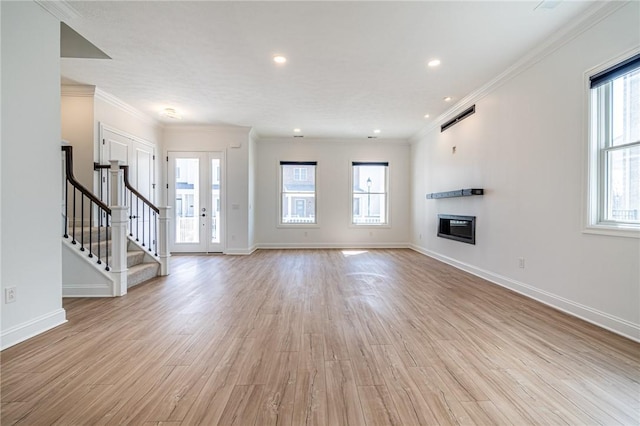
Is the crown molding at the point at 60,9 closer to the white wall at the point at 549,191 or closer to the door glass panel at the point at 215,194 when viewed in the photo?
the door glass panel at the point at 215,194

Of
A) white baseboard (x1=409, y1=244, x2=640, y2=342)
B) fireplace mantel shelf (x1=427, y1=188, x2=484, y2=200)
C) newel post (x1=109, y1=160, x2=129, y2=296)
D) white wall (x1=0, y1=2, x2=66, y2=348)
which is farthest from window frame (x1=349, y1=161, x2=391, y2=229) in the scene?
white wall (x1=0, y1=2, x2=66, y2=348)

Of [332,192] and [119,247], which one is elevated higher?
[332,192]

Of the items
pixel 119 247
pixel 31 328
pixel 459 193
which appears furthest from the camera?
pixel 459 193

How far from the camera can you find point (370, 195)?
320 inches

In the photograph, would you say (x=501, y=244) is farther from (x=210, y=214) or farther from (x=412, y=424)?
(x=210, y=214)

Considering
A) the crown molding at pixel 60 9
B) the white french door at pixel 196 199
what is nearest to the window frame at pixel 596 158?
the crown molding at pixel 60 9

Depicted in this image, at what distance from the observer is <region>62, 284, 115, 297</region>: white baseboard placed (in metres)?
3.45

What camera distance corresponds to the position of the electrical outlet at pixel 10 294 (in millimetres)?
2217

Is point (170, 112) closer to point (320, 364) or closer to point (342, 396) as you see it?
point (320, 364)

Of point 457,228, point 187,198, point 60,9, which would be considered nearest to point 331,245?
point 457,228

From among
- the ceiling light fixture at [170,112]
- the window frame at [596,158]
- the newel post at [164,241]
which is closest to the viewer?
the window frame at [596,158]

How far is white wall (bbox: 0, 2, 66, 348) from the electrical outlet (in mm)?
24

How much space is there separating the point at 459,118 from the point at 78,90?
631cm

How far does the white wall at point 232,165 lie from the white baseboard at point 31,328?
164 inches
